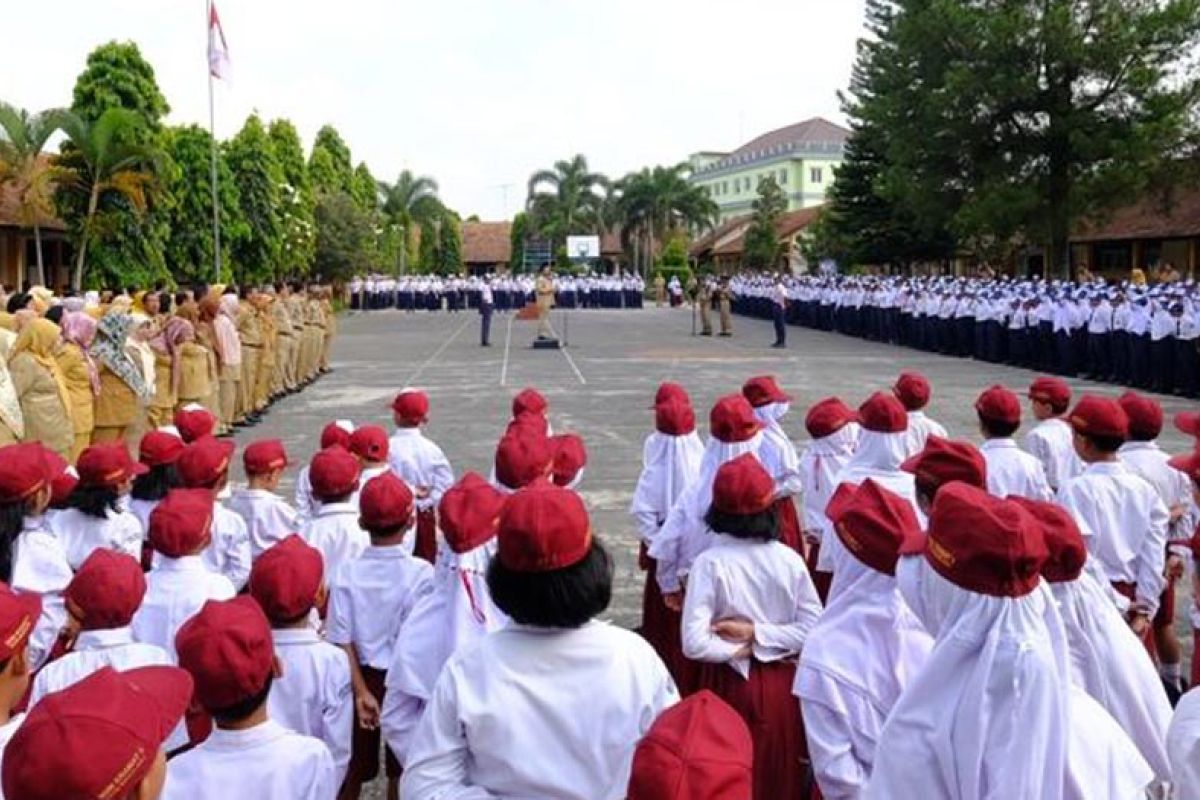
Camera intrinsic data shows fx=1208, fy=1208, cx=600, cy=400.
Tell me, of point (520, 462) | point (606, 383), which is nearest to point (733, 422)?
point (520, 462)

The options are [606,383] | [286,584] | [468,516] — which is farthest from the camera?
[606,383]

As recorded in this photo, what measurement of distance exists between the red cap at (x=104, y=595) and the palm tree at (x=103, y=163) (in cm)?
2340

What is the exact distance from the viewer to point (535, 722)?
8.25ft

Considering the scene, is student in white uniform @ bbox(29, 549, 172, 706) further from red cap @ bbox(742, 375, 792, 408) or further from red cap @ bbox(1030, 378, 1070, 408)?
red cap @ bbox(1030, 378, 1070, 408)

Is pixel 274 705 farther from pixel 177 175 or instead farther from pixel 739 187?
pixel 739 187

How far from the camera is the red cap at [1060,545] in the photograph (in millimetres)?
2871

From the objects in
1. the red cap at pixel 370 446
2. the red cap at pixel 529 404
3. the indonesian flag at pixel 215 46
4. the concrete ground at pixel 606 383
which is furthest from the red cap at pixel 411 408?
the indonesian flag at pixel 215 46

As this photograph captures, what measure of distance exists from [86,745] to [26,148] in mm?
26132

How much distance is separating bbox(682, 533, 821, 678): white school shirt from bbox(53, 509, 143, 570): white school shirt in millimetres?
2663

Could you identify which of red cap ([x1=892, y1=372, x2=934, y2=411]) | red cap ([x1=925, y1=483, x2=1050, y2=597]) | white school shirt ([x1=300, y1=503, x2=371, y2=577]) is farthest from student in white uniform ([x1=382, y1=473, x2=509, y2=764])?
red cap ([x1=892, y1=372, x2=934, y2=411])

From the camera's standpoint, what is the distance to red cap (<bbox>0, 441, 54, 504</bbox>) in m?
4.88

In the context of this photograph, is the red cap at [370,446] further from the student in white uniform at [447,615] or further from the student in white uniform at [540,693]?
the student in white uniform at [540,693]

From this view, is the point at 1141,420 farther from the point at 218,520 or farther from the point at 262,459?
the point at 218,520

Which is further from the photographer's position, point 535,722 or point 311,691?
point 311,691
